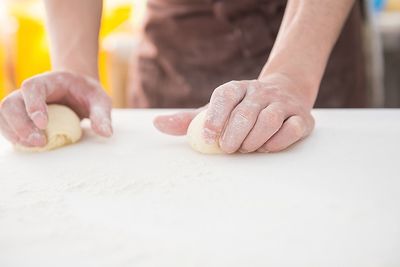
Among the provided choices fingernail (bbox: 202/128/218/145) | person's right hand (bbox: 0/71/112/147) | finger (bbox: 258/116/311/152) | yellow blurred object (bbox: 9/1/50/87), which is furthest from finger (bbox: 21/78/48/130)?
yellow blurred object (bbox: 9/1/50/87)

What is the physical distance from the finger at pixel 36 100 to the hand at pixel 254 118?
1.12ft

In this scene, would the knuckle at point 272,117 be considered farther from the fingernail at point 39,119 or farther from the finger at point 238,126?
the fingernail at point 39,119

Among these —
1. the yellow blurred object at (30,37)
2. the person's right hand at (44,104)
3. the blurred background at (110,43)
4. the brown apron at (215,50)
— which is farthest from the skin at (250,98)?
the yellow blurred object at (30,37)

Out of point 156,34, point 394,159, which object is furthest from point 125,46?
point 394,159

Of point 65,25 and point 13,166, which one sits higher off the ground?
point 65,25

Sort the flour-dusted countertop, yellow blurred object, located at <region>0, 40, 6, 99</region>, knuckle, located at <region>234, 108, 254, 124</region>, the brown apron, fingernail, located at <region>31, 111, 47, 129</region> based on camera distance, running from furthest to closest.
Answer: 1. yellow blurred object, located at <region>0, 40, 6, 99</region>
2. the brown apron
3. fingernail, located at <region>31, 111, 47, 129</region>
4. knuckle, located at <region>234, 108, 254, 124</region>
5. the flour-dusted countertop

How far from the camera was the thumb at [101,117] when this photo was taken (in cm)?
101

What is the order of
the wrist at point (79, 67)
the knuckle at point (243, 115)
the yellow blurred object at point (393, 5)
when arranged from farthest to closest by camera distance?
the yellow blurred object at point (393, 5) → the wrist at point (79, 67) → the knuckle at point (243, 115)

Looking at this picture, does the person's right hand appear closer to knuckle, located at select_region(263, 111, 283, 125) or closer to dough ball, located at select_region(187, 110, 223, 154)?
dough ball, located at select_region(187, 110, 223, 154)

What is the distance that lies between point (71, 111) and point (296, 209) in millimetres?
627

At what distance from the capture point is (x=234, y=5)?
4.71 feet

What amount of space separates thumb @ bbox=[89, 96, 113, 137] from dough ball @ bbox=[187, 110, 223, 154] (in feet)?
0.61

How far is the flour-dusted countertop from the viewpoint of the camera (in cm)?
56

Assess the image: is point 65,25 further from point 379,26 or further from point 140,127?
point 379,26
